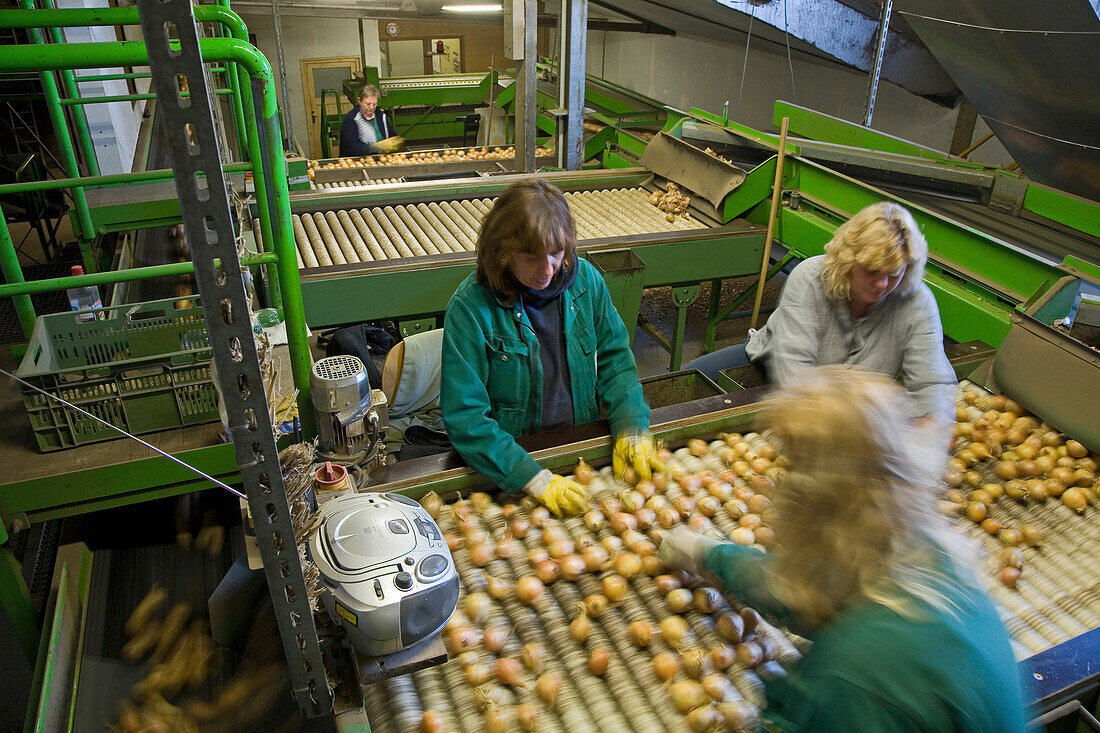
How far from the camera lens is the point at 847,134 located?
5.55m

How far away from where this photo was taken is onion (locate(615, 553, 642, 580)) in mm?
1771

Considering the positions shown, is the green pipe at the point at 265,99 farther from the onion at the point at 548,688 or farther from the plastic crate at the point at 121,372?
the onion at the point at 548,688

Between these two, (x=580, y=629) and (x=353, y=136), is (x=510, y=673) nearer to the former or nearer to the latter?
(x=580, y=629)

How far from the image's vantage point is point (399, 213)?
4770 millimetres

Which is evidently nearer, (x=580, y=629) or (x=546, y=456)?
(x=580, y=629)

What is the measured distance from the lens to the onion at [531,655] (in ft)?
5.02

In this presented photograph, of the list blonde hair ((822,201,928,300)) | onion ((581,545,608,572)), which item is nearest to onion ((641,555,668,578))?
onion ((581,545,608,572))

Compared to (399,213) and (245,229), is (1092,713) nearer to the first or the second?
(399,213)

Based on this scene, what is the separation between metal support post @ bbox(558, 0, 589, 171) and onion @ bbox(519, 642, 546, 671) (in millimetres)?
4382

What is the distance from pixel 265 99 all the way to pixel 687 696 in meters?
1.85

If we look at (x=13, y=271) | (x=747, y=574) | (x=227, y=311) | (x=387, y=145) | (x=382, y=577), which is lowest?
(x=387, y=145)

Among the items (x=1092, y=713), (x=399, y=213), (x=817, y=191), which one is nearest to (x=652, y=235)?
(x=817, y=191)

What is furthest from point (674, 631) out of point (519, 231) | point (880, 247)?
point (880, 247)

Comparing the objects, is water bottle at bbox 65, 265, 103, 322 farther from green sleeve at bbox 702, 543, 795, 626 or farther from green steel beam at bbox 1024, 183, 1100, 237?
green steel beam at bbox 1024, 183, 1100, 237
